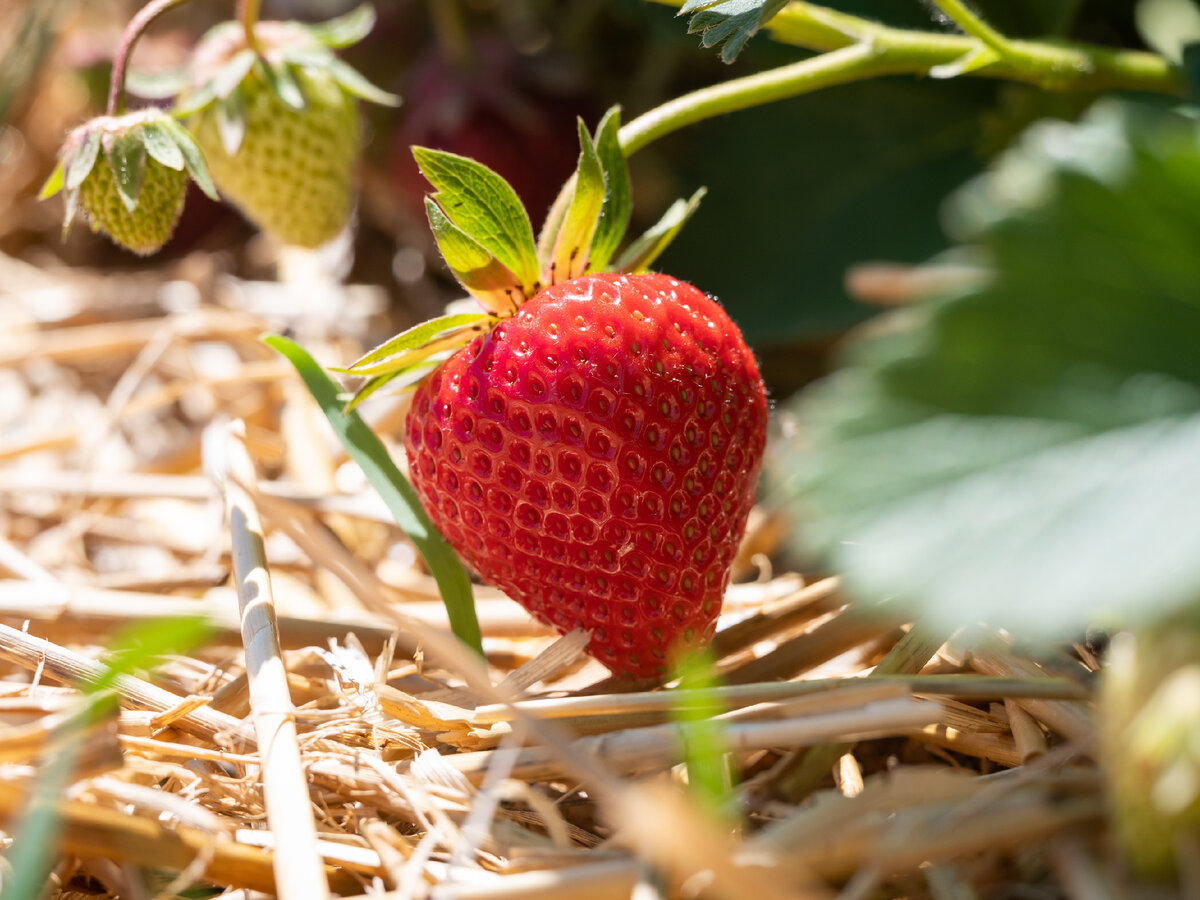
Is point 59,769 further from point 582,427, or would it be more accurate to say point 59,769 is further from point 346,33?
point 346,33

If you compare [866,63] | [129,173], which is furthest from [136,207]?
[866,63]

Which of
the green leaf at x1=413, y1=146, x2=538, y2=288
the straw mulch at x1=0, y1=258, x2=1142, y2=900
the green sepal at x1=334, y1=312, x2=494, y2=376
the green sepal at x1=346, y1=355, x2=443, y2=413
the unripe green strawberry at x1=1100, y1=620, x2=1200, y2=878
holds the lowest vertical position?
the straw mulch at x1=0, y1=258, x2=1142, y2=900

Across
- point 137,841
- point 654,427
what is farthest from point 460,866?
point 654,427

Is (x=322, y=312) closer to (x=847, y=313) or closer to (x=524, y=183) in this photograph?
(x=524, y=183)

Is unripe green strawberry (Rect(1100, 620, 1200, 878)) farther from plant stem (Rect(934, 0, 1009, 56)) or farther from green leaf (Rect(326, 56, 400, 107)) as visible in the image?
green leaf (Rect(326, 56, 400, 107))

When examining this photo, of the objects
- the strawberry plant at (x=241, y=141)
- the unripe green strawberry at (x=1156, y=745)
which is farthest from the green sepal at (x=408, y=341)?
the unripe green strawberry at (x=1156, y=745)

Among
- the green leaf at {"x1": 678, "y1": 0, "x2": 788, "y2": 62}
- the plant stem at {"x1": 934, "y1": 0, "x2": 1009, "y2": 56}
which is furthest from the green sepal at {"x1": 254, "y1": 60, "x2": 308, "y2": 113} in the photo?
the plant stem at {"x1": 934, "y1": 0, "x2": 1009, "y2": 56}

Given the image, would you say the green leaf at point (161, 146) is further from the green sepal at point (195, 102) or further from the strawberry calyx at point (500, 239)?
the strawberry calyx at point (500, 239)
